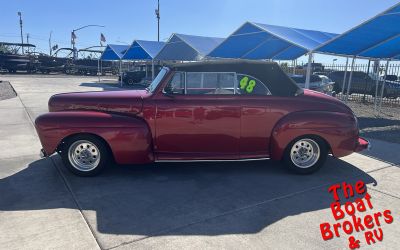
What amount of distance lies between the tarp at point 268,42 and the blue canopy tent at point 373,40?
0.89 metres

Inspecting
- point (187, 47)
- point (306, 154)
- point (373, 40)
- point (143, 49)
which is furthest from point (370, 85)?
point (306, 154)

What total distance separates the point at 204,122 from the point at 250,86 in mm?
940

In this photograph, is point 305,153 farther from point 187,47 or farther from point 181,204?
point 187,47

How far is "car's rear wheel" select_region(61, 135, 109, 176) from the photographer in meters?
4.71

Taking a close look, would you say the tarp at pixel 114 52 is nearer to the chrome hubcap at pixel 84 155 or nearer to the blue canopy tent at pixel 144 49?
the blue canopy tent at pixel 144 49

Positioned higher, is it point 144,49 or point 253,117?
point 144,49

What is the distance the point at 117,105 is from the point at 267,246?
3.05 metres

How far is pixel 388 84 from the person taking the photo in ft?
62.7

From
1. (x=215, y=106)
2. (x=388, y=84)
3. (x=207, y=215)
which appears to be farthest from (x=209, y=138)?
(x=388, y=84)

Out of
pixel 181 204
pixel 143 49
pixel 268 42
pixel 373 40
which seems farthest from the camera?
pixel 143 49

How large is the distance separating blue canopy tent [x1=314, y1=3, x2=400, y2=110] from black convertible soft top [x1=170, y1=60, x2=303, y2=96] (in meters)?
4.70

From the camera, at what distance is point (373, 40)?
34.5 feet

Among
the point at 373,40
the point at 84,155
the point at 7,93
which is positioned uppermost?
the point at 373,40

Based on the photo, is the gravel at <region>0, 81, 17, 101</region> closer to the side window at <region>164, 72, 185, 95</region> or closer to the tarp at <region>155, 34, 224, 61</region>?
the tarp at <region>155, 34, 224, 61</region>
